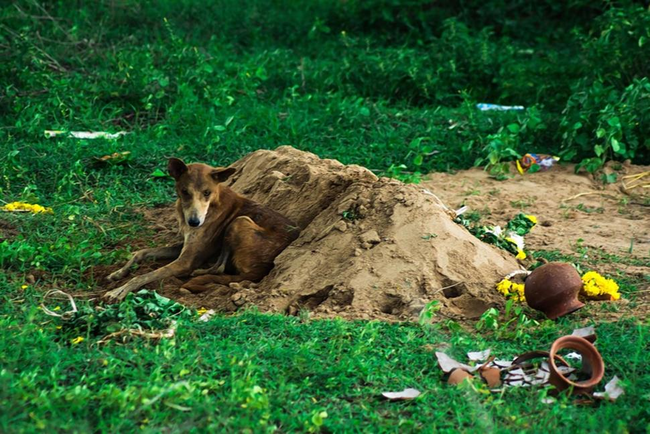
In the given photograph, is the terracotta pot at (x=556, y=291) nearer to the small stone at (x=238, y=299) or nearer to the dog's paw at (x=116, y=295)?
the small stone at (x=238, y=299)

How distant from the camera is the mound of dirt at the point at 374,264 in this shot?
659 cm

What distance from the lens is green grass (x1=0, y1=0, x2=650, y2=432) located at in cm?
500

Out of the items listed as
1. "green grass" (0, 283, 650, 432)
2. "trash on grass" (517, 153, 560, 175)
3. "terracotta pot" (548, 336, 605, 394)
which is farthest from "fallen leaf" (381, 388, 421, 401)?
"trash on grass" (517, 153, 560, 175)

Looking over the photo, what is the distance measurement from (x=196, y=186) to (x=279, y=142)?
3.05 metres

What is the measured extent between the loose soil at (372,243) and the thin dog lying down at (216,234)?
0.14 m

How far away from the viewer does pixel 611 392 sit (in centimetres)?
525

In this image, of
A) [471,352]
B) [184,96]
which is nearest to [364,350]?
[471,352]

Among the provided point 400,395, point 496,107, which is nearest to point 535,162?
point 496,107

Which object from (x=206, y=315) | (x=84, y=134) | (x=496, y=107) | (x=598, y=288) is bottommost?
(x=84, y=134)

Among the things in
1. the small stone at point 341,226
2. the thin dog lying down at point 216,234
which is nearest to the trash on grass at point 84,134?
the thin dog lying down at point 216,234

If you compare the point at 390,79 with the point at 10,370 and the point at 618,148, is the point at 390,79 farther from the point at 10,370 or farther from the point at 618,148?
the point at 10,370

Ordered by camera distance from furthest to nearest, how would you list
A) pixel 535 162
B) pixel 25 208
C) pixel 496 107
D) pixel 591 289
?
pixel 496 107 → pixel 535 162 → pixel 25 208 → pixel 591 289

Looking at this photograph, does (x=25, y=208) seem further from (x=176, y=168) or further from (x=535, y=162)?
(x=535, y=162)

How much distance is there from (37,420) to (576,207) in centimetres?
609
